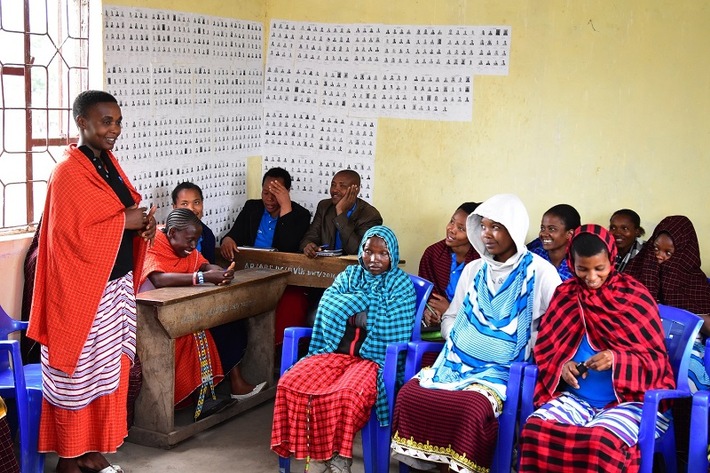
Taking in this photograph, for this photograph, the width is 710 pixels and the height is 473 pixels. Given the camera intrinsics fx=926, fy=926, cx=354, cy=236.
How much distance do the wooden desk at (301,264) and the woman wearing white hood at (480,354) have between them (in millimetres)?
1499

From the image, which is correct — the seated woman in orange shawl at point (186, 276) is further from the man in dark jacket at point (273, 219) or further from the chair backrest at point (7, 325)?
the man in dark jacket at point (273, 219)

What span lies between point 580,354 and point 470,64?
9.63 feet

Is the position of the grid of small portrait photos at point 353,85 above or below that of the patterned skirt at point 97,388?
above

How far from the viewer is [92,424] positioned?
457 cm

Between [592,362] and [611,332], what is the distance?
18 centimetres

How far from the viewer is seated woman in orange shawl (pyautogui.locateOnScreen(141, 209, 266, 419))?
17.6 feet

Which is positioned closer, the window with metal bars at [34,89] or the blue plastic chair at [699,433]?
the blue plastic chair at [699,433]

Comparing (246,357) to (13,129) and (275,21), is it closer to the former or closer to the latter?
(13,129)

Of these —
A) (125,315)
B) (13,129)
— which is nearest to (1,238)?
(13,129)

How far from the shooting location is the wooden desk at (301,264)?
623 centimetres

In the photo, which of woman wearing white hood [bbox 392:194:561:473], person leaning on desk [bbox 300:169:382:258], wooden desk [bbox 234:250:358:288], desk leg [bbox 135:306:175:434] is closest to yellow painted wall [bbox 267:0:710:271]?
person leaning on desk [bbox 300:169:382:258]

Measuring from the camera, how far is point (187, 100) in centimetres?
642

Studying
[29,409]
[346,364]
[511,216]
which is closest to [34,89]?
[29,409]

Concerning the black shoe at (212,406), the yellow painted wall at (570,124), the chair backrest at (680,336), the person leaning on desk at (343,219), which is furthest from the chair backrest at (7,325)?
the chair backrest at (680,336)
